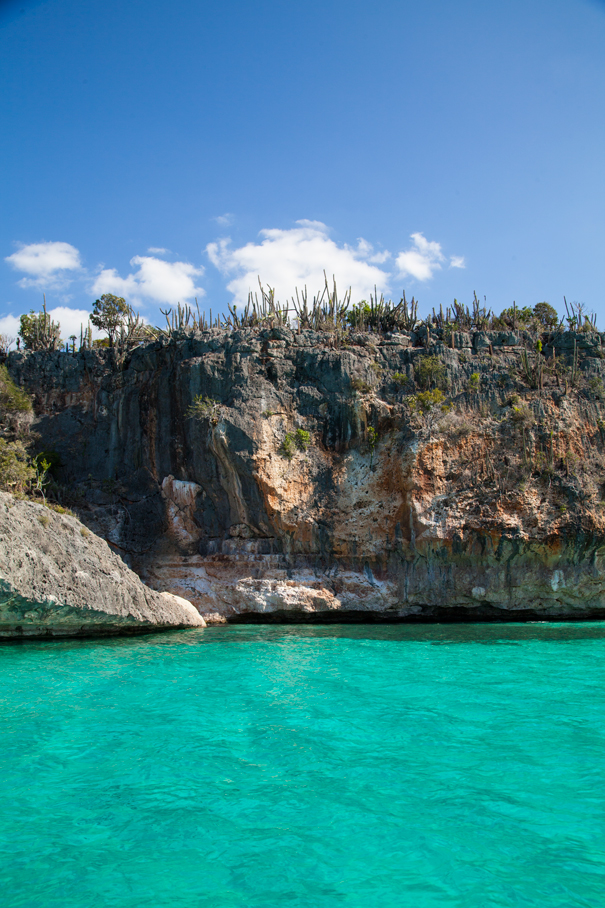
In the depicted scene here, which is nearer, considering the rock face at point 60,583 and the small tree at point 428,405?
the rock face at point 60,583

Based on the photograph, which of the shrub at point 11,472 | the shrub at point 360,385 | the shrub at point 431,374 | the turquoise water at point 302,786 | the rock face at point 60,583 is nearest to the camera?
the turquoise water at point 302,786

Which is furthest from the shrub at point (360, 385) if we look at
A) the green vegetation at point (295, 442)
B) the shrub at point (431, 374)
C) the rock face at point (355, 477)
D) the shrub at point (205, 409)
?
the shrub at point (205, 409)

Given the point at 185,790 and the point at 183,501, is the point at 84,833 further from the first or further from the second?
the point at 183,501

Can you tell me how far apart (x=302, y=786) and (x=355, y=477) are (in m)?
16.9

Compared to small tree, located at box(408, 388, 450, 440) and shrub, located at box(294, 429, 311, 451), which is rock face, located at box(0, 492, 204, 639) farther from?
small tree, located at box(408, 388, 450, 440)

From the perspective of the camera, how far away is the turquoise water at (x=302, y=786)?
5.32m

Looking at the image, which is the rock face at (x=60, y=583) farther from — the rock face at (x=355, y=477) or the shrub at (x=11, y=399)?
the shrub at (x=11, y=399)

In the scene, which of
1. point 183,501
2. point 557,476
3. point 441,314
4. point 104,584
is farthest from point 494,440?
point 104,584

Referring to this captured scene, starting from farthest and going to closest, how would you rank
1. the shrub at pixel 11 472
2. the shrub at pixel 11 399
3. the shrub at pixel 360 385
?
the shrub at pixel 11 399, the shrub at pixel 360 385, the shrub at pixel 11 472

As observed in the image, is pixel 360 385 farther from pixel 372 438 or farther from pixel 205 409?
pixel 205 409

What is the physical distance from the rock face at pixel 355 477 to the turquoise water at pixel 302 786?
8889 mm

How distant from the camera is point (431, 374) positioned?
2492 cm

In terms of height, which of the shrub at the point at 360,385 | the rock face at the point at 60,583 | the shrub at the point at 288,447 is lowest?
the rock face at the point at 60,583

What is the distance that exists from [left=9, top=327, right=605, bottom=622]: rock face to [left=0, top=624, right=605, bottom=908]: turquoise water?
8889mm
